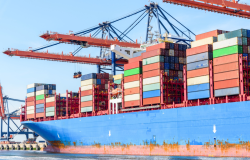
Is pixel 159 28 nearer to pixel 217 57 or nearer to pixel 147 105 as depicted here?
pixel 147 105

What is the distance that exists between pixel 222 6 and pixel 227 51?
207 inches

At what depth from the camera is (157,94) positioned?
1587 inches

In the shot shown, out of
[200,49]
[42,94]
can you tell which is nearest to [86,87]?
[42,94]

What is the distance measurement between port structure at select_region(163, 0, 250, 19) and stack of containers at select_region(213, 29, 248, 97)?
3.15 meters

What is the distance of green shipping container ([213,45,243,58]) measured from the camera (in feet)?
108

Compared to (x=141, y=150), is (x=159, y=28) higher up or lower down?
higher up

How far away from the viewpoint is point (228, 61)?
33.5 metres

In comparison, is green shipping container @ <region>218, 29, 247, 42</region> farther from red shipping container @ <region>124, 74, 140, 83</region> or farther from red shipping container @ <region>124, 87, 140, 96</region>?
red shipping container @ <region>124, 87, 140, 96</region>

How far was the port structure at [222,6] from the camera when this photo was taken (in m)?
35.0

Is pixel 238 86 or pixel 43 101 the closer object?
pixel 238 86

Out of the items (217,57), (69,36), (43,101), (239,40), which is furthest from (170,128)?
(43,101)

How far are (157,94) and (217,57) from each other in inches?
345

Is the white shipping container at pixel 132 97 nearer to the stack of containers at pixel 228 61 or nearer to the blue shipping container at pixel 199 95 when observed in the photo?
the blue shipping container at pixel 199 95

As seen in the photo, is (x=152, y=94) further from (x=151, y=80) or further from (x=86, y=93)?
(x=86, y=93)
